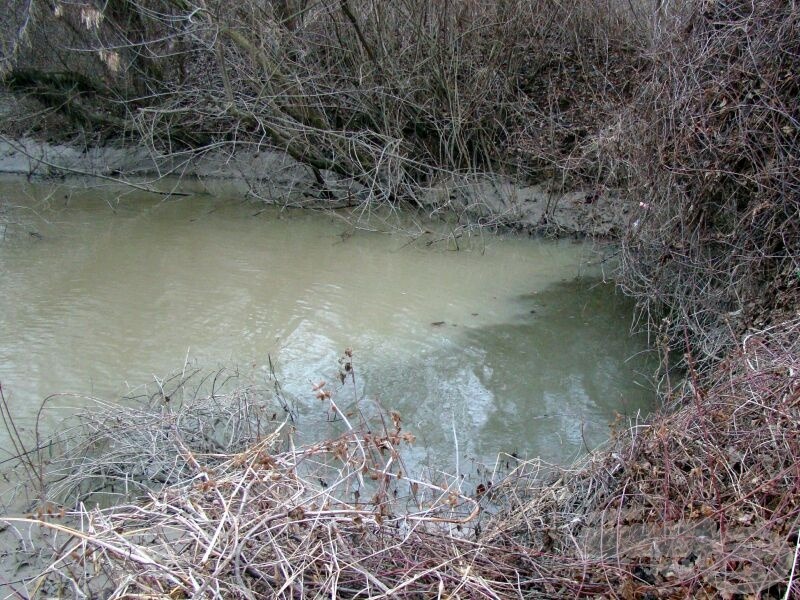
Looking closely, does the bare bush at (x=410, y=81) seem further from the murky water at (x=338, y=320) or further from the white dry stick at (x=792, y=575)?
the white dry stick at (x=792, y=575)

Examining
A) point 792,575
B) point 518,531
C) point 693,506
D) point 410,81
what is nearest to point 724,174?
point 693,506

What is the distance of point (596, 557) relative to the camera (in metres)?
3.38

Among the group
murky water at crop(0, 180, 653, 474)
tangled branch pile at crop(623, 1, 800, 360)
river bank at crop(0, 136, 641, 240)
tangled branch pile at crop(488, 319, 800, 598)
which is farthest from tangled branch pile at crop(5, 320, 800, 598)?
river bank at crop(0, 136, 641, 240)

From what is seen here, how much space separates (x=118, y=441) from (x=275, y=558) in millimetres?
2125

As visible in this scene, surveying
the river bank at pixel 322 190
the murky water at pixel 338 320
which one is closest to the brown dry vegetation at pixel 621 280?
the river bank at pixel 322 190

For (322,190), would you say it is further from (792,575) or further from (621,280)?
(792,575)

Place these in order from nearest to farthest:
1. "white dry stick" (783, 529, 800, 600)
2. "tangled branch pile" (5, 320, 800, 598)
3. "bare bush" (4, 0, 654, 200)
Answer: "white dry stick" (783, 529, 800, 600) < "tangled branch pile" (5, 320, 800, 598) < "bare bush" (4, 0, 654, 200)

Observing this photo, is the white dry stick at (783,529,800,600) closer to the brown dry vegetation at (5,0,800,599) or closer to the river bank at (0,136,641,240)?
the brown dry vegetation at (5,0,800,599)

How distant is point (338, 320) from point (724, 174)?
12.3 feet

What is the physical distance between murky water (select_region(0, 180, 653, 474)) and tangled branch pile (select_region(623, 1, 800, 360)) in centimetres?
94

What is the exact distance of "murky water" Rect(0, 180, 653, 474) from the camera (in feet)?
20.0

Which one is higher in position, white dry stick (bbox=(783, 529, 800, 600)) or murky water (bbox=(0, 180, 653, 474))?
white dry stick (bbox=(783, 529, 800, 600))

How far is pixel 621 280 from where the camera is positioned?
7.64m

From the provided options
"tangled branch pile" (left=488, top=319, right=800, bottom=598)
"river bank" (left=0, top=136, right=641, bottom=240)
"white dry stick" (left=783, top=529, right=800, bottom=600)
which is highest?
"white dry stick" (left=783, top=529, right=800, bottom=600)
